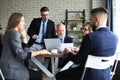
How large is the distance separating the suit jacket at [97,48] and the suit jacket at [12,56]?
59 centimetres

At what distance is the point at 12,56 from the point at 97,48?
990mm

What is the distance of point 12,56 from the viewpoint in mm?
3271

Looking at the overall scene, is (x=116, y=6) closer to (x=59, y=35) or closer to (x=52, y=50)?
(x=59, y=35)

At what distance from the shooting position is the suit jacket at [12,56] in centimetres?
323

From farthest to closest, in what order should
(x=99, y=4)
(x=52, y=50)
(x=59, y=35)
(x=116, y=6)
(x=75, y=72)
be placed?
(x=99, y=4)
(x=116, y=6)
(x=59, y=35)
(x=52, y=50)
(x=75, y=72)

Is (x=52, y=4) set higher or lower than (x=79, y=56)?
higher

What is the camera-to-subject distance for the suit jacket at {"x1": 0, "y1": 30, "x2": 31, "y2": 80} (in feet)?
10.6

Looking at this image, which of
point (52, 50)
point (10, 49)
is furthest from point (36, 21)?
point (10, 49)

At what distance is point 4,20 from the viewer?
903 cm

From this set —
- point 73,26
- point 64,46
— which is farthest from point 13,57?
point 73,26

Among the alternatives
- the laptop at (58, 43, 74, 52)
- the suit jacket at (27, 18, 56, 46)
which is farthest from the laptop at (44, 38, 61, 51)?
the suit jacket at (27, 18, 56, 46)

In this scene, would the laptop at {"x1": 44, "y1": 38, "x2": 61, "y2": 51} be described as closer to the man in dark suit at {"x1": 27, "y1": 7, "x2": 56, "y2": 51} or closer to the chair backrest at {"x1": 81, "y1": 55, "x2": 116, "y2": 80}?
the chair backrest at {"x1": 81, "y1": 55, "x2": 116, "y2": 80}

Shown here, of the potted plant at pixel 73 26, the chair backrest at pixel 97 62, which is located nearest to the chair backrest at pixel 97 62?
the chair backrest at pixel 97 62

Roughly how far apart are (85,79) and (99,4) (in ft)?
18.4
